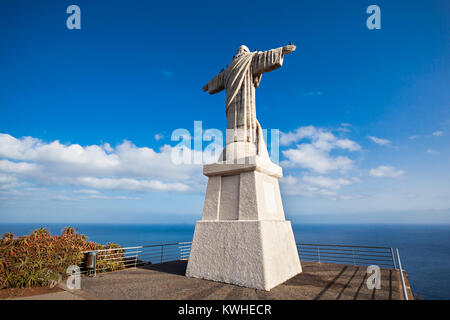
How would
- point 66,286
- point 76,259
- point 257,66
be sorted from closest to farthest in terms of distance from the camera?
point 66,286, point 76,259, point 257,66

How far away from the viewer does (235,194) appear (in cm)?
782

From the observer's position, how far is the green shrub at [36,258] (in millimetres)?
6574

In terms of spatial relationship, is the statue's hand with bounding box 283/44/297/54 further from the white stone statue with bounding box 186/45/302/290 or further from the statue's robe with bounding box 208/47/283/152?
the statue's robe with bounding box 208/47/283/152

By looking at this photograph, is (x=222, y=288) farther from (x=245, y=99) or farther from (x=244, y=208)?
(x=245, y=99)

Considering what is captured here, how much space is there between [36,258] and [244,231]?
640cm

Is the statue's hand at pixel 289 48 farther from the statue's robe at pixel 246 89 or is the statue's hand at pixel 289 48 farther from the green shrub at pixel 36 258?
the green shrub at pixel 36 258

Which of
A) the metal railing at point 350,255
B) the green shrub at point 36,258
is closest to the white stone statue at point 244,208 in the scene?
the metal railing at point 350,255

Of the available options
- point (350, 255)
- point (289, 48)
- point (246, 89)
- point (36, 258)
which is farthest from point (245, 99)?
point (350, 255)

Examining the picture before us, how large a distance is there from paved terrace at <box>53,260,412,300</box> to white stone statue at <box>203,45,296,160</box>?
13.6 ft

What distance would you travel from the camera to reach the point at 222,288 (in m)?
6.39
